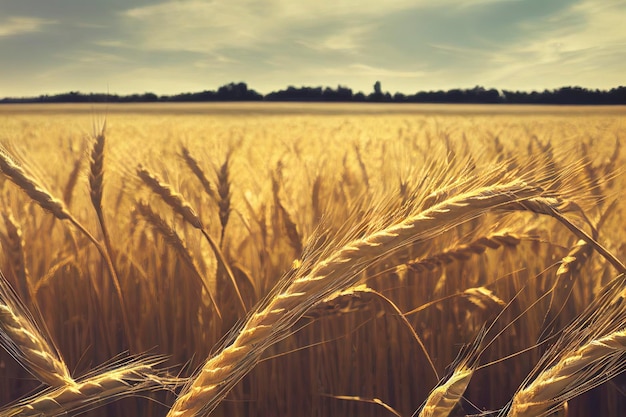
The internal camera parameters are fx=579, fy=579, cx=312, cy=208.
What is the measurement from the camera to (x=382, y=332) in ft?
3.27

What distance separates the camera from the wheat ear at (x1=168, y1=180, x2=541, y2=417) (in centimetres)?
67

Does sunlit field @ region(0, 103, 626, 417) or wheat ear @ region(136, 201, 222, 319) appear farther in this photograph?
wheat ear @ region(136, 201, 222, 319)

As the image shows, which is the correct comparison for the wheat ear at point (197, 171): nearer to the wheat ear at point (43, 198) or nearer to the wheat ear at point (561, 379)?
the wheat ear at point (43, 198)

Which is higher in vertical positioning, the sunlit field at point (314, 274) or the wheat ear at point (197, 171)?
the wheat ear at point (197, 171)

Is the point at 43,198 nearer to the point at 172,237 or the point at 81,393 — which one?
the point at 172,237

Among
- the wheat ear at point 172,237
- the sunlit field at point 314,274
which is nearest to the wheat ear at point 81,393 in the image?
the sunlit field at point 314,274

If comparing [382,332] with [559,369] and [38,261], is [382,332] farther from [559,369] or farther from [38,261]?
[38,261]

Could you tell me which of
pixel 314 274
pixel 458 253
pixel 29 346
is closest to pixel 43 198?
pixel 29 346

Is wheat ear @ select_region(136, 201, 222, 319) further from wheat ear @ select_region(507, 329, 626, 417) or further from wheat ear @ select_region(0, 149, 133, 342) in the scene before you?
wheat ear @ select_region(507, 329, 626, 417)

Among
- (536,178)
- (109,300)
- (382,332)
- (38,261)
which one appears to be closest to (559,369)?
(536,178)

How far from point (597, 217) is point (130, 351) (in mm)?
912

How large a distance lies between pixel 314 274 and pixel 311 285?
2cm

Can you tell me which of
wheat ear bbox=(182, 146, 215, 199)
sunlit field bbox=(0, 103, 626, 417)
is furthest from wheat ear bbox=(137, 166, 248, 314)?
wheat ear bbox=(182, 146, 215, 199)

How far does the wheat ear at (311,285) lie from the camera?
2.19ft
